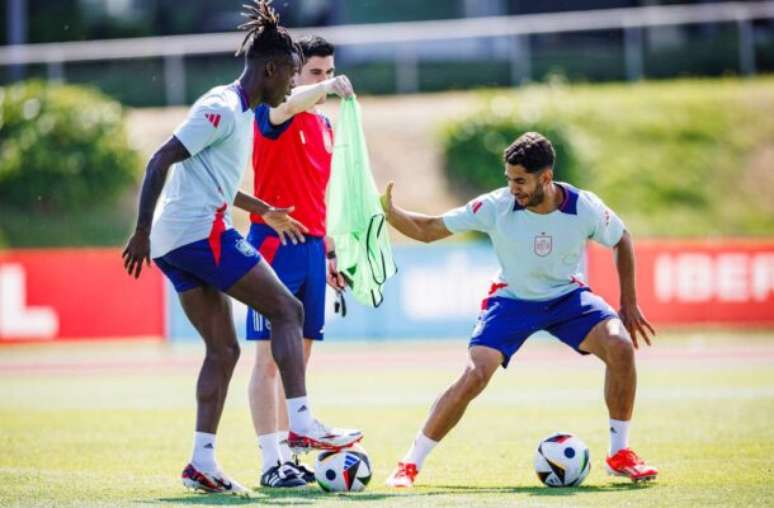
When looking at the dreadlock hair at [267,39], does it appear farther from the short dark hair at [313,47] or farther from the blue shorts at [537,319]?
the blue shorts at [537,319]

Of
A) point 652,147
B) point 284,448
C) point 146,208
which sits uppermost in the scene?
point 146,208

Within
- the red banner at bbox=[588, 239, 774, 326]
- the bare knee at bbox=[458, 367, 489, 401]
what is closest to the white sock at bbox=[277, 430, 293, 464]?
the bare knee at bbox=[458, 367, 489, 401]

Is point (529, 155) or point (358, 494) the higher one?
point (529, 155)

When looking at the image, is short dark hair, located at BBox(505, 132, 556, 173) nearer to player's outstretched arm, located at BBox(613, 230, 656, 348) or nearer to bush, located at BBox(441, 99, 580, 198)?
player's outstretched arm, located at BBox(613, 230, 656, 348)

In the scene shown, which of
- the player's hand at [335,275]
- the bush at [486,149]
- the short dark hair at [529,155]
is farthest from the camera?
the bush at [486,149]

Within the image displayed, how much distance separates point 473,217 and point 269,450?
203cm

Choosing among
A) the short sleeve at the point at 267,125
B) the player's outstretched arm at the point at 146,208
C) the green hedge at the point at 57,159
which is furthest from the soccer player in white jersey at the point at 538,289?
the green hedge at the point at 57,159

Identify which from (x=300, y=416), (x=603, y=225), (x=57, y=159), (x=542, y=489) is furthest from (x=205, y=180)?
(x=57, y=159)

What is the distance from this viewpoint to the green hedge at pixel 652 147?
29703 mm

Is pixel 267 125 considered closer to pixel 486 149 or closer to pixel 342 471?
pixel 342 471

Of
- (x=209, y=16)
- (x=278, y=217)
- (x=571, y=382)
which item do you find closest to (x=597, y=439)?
(x=278, y=217)

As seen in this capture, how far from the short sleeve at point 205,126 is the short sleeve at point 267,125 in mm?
967

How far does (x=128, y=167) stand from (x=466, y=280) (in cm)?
925

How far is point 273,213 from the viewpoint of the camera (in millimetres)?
8961
